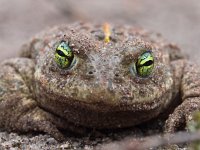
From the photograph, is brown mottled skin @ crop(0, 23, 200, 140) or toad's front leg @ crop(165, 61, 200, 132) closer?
brown mottled skin @ crop(0, 23, 200, 140)

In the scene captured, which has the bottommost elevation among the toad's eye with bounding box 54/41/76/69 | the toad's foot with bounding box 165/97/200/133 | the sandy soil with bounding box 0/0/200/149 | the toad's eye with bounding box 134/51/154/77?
the toad's foot with bounding box 165/97/200/133

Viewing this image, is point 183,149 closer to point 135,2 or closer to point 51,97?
point 51,97

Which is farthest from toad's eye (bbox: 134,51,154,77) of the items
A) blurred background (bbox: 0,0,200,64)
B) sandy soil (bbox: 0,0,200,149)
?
blurred background (bbox: 0,0,200,64)

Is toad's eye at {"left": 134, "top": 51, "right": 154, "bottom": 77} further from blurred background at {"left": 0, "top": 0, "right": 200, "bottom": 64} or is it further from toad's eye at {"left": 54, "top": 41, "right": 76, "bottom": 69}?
blurred background at {"left": 0, "top": 0, "right": 200, "bottom": 64}

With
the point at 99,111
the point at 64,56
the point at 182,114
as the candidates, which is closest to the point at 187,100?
the point at 182,114

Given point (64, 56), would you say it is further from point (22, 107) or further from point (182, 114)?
point (182, 114)

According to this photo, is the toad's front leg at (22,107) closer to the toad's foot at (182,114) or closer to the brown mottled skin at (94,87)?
the brown mottled skin at (94,87)

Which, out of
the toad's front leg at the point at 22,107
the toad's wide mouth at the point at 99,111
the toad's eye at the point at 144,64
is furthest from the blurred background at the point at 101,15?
the toad's eye at the point at 144,64

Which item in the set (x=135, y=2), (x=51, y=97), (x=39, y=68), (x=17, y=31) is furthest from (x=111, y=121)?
(x=135, y=2)
